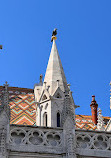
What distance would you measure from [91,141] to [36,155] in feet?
5.52

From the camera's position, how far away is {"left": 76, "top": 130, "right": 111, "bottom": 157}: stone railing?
10773mm

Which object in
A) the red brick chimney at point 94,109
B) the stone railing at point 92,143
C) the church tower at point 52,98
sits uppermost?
the red brick chimney at point 94,109

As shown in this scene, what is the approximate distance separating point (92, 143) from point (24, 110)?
7171 mm

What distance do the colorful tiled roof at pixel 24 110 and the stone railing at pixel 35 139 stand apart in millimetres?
5004

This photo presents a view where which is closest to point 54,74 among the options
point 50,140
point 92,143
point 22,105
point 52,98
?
point 52,98

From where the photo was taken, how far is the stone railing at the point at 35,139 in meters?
10.5

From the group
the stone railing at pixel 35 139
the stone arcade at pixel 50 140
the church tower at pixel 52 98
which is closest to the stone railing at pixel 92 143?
the stone arcade at pixel 50 140

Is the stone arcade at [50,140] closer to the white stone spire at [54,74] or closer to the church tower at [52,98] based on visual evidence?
the church tower at [52,98]

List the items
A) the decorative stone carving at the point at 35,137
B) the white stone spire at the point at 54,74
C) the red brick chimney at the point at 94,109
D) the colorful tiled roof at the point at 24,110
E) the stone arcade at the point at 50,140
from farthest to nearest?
the red brick chimney at the point at 94,109 → the colorful tiled roof at the point at 24,110 → the white stone spire at the point at 54,74 → the decorative stone carving at the point at 35,137 → the stone arcade at the point at 50,140

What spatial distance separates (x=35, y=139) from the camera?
10.7 meters

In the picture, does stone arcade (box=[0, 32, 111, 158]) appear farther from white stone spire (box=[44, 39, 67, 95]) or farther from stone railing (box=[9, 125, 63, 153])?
white stone spire (box=[44, 39, 67, 95])

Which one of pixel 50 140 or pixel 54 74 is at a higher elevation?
pixel 54 74

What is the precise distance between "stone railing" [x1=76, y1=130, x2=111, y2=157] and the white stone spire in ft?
7.30

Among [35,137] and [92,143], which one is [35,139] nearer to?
[35,137]
